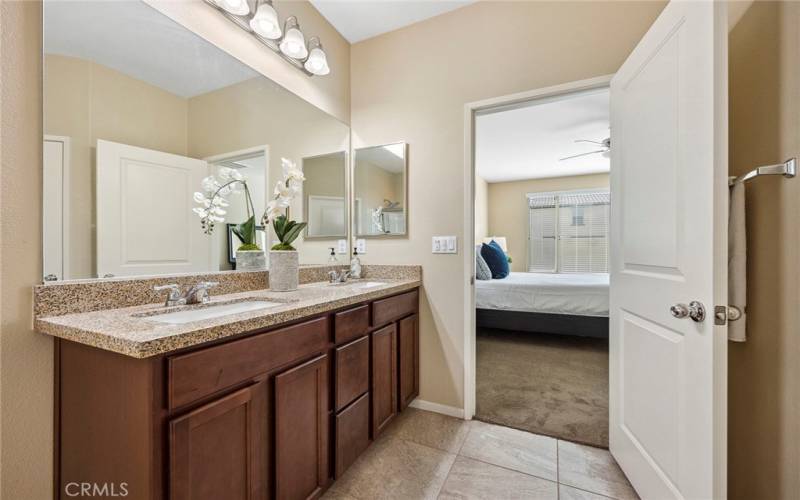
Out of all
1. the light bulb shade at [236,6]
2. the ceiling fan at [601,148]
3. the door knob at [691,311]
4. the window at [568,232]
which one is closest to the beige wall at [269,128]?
the light bulb shade at [236,6]

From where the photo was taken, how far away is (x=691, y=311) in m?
0.99

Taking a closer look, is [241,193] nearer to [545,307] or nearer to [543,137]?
[545,307]

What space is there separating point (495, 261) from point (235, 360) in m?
3.83

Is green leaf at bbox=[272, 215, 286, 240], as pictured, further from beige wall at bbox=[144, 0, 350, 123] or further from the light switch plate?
the light switch plate

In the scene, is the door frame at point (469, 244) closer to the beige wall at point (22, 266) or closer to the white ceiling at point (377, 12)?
the white ceiling at point (377, 12)

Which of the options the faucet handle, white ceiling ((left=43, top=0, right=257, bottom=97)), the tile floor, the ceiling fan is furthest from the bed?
white ceiling ((left=43, top=0, right=257, bottom=97))

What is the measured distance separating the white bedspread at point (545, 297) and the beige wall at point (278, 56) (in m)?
2.44

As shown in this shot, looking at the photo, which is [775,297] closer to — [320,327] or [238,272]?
[320,327]

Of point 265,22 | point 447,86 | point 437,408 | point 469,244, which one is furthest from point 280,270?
point 447,86

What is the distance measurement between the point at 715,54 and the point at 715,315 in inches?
29.9

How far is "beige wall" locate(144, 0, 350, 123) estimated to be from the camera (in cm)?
133

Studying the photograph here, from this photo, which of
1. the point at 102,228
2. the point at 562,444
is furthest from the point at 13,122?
the point at 562,444

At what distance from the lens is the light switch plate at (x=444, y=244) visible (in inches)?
78.5

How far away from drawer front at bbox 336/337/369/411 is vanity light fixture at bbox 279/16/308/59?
1590mm
